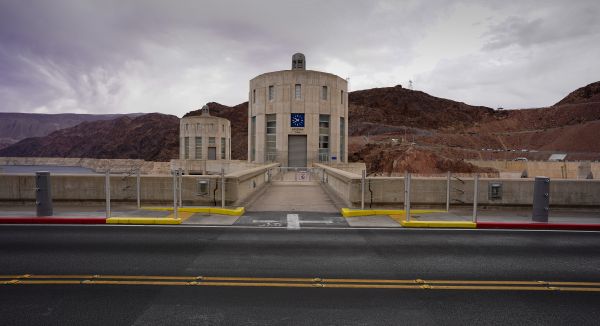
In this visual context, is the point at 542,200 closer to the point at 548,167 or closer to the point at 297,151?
the point at 297,151

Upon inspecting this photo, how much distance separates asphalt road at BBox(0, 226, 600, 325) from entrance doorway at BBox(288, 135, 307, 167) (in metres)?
21.7

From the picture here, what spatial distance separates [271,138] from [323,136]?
471 cm

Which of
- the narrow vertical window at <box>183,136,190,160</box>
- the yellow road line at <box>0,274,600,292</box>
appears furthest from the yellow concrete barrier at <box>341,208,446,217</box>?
the narrow vertical window at <box>183,136,190,160</box>

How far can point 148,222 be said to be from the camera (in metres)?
11.0

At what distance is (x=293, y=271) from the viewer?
272 inches

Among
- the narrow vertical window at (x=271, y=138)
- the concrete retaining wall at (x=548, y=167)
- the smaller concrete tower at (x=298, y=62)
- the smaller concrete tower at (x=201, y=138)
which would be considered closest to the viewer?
the narrow vertical window at (x=271, y=138)

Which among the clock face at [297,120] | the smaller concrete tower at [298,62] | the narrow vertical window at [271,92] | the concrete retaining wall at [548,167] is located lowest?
the concrete retaining wall at [548,167]

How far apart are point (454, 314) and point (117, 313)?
482 cm

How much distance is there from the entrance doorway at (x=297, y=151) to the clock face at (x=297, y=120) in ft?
3.37

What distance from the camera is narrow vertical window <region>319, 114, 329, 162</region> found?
32.4 m

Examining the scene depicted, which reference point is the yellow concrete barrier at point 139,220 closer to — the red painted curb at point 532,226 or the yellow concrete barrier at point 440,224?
the yellow concrete barrier at point 440,224

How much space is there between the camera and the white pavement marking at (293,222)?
10.8 m

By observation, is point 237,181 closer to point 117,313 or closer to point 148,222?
point 148,222

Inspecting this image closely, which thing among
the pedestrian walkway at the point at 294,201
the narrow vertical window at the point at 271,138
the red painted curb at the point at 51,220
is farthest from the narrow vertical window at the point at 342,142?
the red painted curb at the point at 51,220
